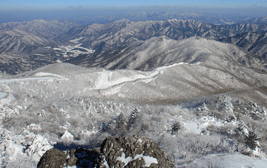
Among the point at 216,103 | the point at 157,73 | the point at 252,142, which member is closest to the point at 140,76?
the point at 157,73

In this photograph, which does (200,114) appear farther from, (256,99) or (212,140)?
(256,99)

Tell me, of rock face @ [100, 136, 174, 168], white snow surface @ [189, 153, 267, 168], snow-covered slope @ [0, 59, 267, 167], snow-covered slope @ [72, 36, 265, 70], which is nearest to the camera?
rock face @ [100, 136, 174, 168]

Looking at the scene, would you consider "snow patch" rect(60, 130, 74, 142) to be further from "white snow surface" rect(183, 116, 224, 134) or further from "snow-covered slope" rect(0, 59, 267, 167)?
"white snow surface" rect(183, 116, 224, 134)

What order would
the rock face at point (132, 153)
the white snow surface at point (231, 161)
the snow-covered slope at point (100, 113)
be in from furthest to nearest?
the snow-covered slope at point (100, 113)
the white snow surface at point (231, 161)
the rock face at point (132, 153)

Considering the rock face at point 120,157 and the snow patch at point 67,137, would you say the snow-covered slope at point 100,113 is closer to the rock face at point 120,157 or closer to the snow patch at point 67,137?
the snow patch at point 67,137

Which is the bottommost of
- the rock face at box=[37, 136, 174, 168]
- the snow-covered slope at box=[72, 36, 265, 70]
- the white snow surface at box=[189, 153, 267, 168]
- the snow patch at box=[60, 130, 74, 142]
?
the snow-covered slope at box=[72, 36, 265, 70]

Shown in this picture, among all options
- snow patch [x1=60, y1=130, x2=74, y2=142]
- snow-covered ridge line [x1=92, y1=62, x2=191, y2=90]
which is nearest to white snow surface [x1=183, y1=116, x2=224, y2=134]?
snow patch [x1=60, y1=130, x2=74, y2=142]

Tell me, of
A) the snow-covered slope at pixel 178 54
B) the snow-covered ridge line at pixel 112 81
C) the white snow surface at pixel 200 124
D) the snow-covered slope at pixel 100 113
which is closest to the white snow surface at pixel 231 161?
the snow-covered slope at pixel 100 113

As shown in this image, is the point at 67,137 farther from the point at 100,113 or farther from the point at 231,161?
the point at 231,161

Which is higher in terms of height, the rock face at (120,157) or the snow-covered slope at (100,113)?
the rock face at (120,157)
